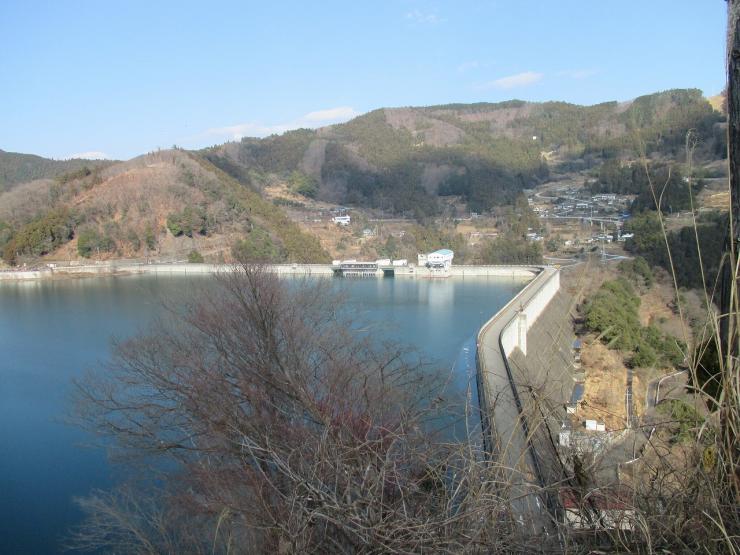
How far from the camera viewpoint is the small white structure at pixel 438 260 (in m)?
18.4

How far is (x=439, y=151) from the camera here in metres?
39.8

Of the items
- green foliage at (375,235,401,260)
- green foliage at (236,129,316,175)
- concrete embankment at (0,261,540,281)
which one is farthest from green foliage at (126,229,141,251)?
green foliage at (236,129,316,175)

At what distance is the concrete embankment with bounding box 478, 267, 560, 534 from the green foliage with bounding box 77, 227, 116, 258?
13285 millimetres

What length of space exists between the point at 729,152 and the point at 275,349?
300 cm

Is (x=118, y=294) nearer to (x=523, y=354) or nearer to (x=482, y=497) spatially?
(x=523, y=354)

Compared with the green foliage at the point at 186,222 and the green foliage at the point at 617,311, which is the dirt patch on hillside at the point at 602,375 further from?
the green foliage at the point at 186,222

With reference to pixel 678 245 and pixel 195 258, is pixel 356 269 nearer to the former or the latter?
pixel 195 258

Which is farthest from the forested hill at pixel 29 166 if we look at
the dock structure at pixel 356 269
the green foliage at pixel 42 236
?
the dock structure at pixel 356 269

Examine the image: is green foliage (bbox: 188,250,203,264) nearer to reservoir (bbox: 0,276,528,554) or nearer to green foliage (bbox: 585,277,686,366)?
reservoir (bbox: 0,276,528,554)

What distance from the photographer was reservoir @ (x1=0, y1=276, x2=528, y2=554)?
175 inches

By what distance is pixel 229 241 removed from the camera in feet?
68.3

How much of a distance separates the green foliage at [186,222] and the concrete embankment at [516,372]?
11.6 metres

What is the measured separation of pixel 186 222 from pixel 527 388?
20.8m

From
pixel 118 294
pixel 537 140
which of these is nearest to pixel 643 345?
pixel 118 294
